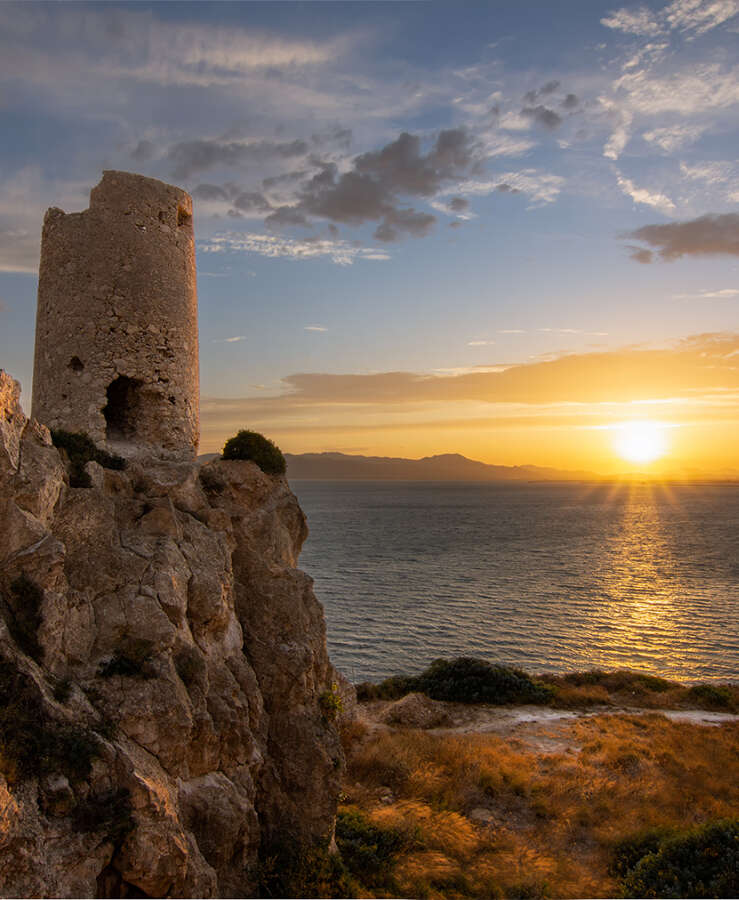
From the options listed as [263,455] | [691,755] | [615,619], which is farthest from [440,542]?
[263,455]

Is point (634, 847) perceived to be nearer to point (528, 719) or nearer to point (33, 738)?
point (528, 719)

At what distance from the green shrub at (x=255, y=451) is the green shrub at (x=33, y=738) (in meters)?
10.1

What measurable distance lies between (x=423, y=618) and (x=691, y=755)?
28.3 m

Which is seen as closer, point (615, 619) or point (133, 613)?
point (133, 613)

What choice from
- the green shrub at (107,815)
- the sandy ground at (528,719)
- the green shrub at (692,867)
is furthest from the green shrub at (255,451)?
the sandy ground at (528,719)

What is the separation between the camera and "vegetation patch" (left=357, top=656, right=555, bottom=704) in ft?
110

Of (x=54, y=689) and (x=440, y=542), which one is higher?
(x=54, y=689)

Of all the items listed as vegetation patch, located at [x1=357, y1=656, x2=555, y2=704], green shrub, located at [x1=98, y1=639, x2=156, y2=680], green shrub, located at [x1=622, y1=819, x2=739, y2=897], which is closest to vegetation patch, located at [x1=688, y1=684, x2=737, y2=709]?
vegetation patch, located at [x1=357, y1=656, x2=555, y2=704]

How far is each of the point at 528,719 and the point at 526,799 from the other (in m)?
10.7

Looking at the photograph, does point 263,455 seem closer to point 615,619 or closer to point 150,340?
point 150,340

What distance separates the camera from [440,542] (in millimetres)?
103188

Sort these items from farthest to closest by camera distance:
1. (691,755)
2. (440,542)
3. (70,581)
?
(440,542) → (691,755) → (70,581)

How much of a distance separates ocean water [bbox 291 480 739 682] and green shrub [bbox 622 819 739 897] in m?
23.9

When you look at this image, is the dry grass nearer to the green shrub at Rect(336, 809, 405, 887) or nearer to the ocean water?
the green shrub at Rect(336, 809, 405, 887)
